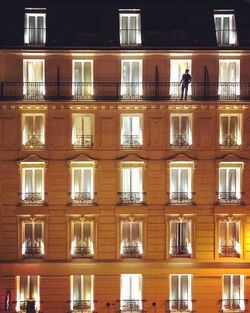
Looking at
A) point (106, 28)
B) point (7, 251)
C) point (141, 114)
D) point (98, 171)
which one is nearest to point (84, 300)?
point (7, 251)

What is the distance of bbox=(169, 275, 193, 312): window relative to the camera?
120 ft

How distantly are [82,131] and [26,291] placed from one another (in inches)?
381

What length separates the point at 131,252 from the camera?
3666cm

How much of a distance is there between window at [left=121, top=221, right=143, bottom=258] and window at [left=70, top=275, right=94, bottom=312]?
245 centimetres

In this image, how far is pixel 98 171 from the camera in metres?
36.2

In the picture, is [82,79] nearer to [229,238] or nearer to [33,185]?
[33,185]

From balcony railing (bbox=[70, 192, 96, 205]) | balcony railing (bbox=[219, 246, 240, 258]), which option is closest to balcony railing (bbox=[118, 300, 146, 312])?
balcony railing (bbox=[219, 246, 240, 258])

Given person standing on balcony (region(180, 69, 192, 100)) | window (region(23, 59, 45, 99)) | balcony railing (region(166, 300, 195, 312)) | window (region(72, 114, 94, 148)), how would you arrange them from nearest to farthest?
person standing on balcony (region(180, 69, 192, 100)) → window (region(23, 59, 45, 99)) → window (region(72, 114, 94, 148)) → balcony railing (region(166, 300, 195, 312))

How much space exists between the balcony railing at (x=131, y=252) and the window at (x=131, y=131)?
5.83 meters

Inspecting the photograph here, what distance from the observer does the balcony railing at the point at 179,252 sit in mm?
36719

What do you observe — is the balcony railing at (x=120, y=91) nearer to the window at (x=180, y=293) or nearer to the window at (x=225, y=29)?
the window at (x=225, y=29)

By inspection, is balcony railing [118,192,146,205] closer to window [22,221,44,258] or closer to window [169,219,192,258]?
window [169,219,192,258]

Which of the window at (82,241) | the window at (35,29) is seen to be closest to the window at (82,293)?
the window at (82,241)

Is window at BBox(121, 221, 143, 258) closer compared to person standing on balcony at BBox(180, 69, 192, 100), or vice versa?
person standing on balcony at BBox(180, 69, 192, 100)
